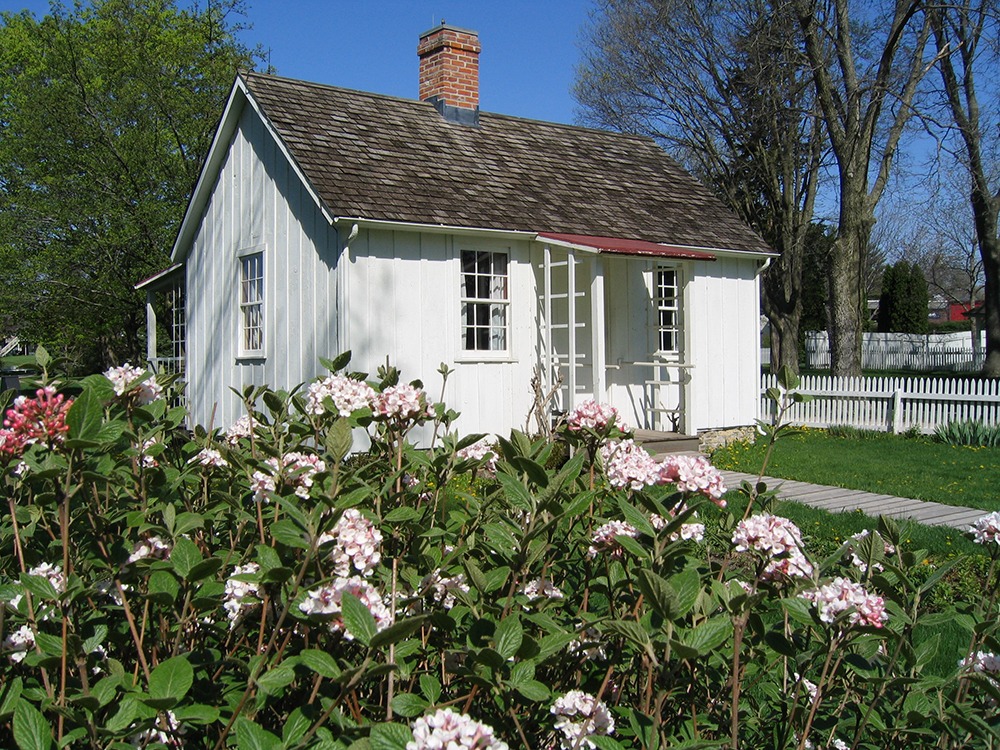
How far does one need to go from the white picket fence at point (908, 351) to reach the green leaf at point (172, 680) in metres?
42.3

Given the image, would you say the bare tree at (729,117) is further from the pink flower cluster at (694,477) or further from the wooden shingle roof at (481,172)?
the pink flower cluster at (694,477)

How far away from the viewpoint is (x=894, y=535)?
2.19m

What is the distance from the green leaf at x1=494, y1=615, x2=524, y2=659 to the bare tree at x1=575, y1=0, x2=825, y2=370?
26669 mm

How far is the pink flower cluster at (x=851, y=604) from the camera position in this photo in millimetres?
1847

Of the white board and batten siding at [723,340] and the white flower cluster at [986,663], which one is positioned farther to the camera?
the white board and batten siding at [723,340]

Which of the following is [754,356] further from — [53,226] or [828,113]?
[53,226]

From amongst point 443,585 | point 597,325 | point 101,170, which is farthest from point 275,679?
point 101,170

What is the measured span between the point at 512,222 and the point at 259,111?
3.74 metres

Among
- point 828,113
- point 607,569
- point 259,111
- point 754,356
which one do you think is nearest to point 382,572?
point 607,569

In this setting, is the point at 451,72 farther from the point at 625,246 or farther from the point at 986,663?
the point at 986,663

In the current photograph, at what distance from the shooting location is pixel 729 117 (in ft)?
93.0

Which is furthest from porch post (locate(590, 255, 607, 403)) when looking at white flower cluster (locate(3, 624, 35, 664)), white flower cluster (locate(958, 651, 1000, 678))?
white flower cluster (locate(3, 624, 35, 664))

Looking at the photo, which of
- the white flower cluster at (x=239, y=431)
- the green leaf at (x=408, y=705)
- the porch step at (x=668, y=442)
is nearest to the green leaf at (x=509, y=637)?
the green leaf at (x=408, y=705)

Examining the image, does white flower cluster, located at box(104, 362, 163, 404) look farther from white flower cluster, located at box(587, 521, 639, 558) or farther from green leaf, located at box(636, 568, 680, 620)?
green leaf, located at box(636, 568, 680, 620)
